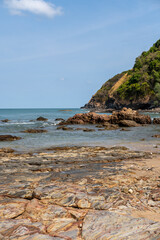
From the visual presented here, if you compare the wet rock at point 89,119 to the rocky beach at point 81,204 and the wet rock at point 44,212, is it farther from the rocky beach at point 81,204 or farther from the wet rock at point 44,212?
the wet rock at point 44,212

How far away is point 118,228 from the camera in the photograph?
3.26 metres

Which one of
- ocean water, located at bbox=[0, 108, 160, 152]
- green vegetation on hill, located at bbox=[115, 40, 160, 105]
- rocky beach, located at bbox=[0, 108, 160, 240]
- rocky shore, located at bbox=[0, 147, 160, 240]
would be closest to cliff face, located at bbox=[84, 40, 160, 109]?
green vegetation on hill, located at bbox=[115, 40, 160, 105]

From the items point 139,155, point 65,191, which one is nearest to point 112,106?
point 139,155

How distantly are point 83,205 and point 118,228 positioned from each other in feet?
3.92

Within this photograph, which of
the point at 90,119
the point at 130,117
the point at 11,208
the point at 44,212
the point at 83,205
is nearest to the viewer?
the point at 44,212

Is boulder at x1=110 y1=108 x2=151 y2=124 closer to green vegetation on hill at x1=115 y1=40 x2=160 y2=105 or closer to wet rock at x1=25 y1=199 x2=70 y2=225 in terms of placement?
wet rock at x1=25 y1=199 x2=70 y2=225

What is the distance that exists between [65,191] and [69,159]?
5.00 meters

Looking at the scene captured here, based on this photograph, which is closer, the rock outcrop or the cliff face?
the rock outcrop

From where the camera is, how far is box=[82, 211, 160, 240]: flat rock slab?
304cm

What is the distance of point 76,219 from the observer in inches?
148

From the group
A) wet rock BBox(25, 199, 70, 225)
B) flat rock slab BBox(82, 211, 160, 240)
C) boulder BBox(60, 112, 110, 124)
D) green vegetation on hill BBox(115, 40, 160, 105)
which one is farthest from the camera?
green vegetation on hill BBox(115, 40, 160, 105)

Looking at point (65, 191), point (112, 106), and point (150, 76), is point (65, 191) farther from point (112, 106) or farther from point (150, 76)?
point (112, 106)

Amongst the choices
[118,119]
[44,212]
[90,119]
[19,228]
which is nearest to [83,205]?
[44,212]

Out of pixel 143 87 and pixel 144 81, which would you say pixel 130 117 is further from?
pixel 144 81
